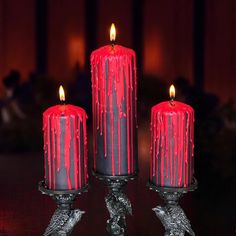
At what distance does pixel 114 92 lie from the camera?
1.20 meters

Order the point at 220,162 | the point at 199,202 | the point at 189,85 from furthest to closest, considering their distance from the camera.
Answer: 1. the point at 189,85
2. the point at 220,162
3. the point at 199,202

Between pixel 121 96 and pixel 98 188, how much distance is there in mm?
814

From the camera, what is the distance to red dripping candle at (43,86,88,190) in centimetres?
116

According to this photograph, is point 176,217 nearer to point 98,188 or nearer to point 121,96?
point 121,96

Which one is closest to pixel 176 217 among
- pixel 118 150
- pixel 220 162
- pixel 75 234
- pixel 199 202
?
pixel 118 150

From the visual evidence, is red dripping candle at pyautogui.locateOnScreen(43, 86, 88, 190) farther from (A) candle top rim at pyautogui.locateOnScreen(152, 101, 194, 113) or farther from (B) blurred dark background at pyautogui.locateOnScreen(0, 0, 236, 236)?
(B) blurred dark background at pyautogui.locateOnScreen(0, 0, 236, 236)

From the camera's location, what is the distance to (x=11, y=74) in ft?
10.8

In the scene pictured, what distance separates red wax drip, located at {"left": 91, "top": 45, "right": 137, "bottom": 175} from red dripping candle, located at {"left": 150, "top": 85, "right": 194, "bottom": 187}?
0.04 m

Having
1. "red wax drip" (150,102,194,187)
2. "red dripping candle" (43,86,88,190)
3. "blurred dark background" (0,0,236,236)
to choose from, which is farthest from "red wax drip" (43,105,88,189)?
"blurred dark background" (0,0,236,236)

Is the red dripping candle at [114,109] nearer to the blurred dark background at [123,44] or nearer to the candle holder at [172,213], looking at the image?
the candle holder at [172,213]

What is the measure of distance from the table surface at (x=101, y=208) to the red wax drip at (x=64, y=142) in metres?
0.44

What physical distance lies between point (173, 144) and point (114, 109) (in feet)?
0.35

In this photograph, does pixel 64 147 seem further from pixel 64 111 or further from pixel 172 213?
pixel 172 213

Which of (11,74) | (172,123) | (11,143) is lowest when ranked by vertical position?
(11,143)
